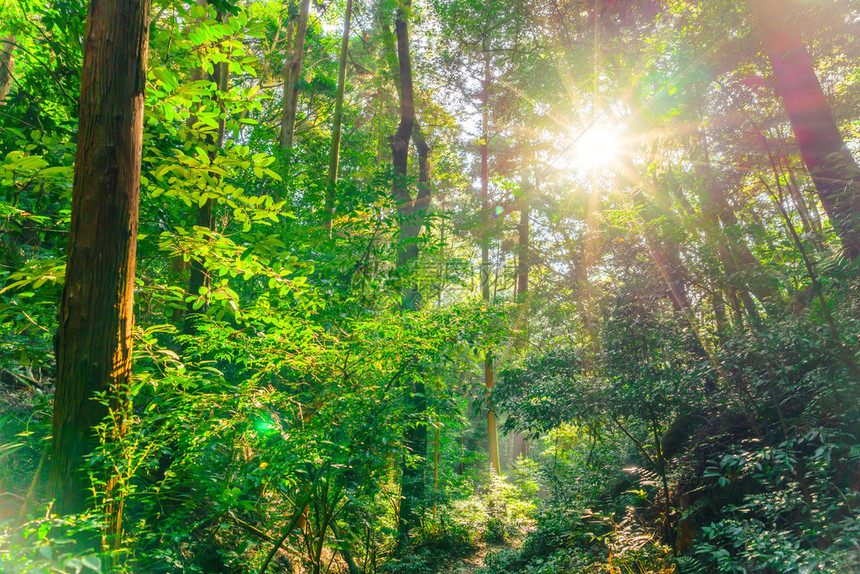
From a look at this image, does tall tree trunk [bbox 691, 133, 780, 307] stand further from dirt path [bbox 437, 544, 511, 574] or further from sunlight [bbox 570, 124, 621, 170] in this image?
dirt path [bbox 437, 544, 511, 574]

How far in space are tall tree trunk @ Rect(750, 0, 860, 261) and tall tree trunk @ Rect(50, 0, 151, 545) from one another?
5648 millimetres

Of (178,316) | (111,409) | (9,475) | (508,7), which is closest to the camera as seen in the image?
(111,409)

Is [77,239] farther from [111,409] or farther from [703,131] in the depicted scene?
[703,131]

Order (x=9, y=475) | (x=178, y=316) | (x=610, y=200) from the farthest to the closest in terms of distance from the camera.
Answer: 1. (x=610, y=200)
2. (x=178, y=316)
3. (x=9, y=475)

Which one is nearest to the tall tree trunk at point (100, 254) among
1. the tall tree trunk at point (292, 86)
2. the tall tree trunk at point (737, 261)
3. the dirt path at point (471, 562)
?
the tall tree trunk at point (737, 261)

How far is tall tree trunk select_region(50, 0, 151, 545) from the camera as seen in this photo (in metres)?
2.12

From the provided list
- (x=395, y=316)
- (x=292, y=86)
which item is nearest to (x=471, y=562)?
(x=395, y=316)

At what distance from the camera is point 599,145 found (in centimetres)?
997

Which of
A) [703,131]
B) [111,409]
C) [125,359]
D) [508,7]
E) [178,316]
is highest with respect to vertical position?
[508,7]

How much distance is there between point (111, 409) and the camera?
2139 mm

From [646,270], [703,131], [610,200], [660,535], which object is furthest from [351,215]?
[610,200]

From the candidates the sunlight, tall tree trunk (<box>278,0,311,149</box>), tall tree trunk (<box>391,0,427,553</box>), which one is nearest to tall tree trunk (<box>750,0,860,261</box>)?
the sunlight

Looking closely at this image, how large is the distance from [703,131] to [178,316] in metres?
9.18

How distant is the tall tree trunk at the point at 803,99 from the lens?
4.55 metres
